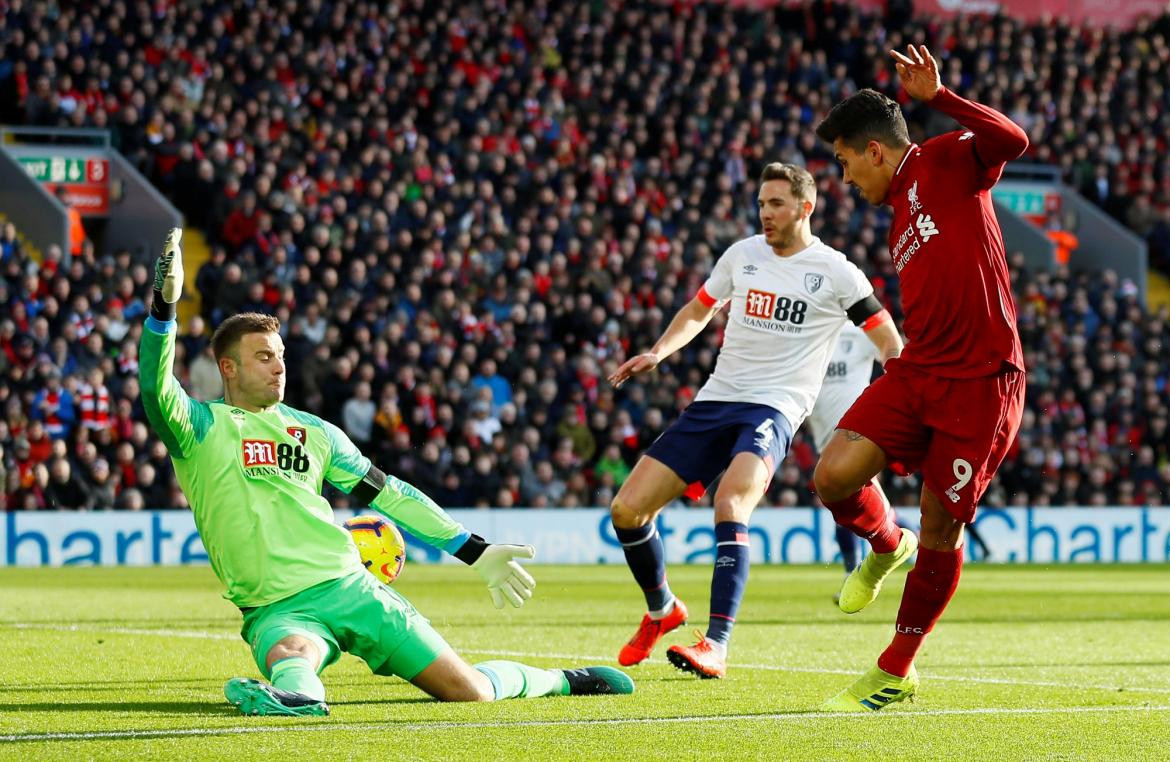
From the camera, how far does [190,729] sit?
586cm

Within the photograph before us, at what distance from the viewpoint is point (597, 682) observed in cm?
705

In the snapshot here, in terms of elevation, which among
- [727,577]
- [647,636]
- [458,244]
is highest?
[727,577]

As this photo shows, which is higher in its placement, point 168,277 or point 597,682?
point 168,277

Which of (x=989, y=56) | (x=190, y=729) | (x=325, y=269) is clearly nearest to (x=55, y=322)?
(x=325, y=269)

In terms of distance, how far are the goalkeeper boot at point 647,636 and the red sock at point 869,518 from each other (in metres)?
1.11

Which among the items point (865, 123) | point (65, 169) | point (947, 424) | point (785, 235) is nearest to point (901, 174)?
point (865, 123)

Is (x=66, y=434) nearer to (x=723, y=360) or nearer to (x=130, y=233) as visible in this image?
(x=130, y=233)

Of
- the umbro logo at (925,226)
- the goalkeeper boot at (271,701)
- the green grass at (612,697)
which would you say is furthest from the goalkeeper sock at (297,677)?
the umbro logo at (925,226)

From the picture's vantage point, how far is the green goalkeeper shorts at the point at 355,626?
652 centimetres

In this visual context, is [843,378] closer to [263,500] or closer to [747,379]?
[747,379]

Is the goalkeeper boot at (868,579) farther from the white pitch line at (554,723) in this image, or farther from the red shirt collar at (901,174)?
the red shirt collar at (901,174)

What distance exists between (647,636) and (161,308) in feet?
9.96

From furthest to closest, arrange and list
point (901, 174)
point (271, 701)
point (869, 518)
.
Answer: point (869, 518), point (901, 174), point (271, 701)

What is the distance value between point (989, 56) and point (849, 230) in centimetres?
771
